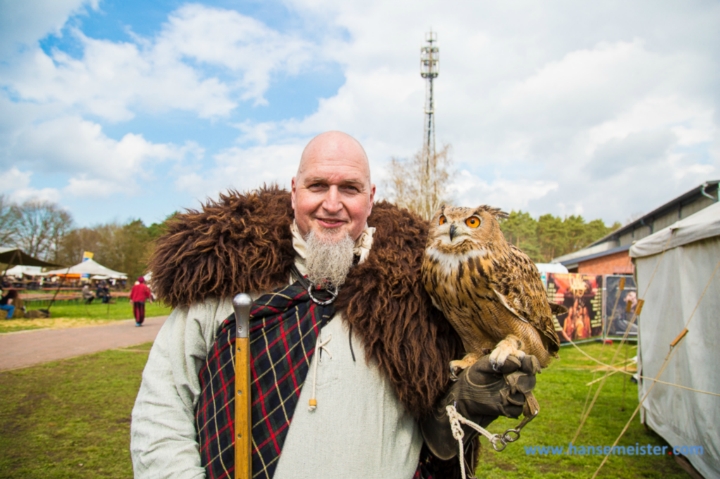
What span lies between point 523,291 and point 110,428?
17.8 feet

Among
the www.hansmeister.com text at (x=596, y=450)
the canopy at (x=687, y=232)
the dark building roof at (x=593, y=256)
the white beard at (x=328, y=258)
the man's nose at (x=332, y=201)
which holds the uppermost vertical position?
the dark building roof at (x=593, y=256)

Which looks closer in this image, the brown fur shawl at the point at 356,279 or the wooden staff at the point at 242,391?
the wooden staff at the point at 242,391

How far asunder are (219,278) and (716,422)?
4.49 meters

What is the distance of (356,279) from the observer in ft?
6.27

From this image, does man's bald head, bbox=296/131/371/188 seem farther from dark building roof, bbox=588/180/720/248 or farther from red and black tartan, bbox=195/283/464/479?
dark building roof, bbox=588/180/720/248

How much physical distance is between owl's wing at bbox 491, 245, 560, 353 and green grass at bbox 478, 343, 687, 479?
10.2ft

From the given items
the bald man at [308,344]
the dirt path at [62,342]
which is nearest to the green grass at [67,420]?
the dirt path at [62,342]

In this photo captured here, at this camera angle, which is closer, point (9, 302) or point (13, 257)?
point (9, 302)

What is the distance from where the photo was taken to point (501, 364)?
1690 millimetres

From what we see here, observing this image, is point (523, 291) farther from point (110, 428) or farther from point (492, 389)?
point (110, 428)

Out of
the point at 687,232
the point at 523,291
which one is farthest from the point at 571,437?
the point at 523,291

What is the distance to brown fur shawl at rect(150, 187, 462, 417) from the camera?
5.88 ft

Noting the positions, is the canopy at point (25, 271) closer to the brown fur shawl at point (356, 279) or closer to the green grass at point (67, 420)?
the green grass at point (67, 420)

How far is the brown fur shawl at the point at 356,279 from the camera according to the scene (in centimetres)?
179
